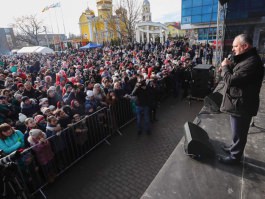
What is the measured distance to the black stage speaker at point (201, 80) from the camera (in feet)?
26.2

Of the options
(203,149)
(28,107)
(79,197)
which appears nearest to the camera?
(203,149)

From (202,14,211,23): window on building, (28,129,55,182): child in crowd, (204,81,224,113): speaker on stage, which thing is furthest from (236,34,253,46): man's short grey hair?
(202,14,211,23): window on building

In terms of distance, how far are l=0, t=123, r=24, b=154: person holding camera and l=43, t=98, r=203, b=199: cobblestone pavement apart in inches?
46.9

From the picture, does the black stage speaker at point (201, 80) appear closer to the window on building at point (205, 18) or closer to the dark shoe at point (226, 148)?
the dark shoe at point (226, 148)

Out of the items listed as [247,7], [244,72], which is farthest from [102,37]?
[244,72]

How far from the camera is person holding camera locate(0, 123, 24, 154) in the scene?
3.62 meters

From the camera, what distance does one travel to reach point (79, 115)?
16.9 ft

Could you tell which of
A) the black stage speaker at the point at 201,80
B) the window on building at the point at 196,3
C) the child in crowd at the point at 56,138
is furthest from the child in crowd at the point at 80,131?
the window on building at the point at 196,3

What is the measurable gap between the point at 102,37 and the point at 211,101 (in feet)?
183

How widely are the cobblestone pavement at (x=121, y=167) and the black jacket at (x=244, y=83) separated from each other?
2.54 meters

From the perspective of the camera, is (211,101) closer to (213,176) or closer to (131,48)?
(213,176)

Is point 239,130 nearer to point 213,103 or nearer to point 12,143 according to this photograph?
point 213,103

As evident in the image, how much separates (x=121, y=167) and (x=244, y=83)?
334 cm

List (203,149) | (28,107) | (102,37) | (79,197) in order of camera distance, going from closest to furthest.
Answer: (203,149) < (79,197) < (28,107) < (102,37)
